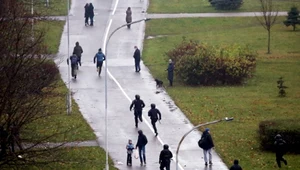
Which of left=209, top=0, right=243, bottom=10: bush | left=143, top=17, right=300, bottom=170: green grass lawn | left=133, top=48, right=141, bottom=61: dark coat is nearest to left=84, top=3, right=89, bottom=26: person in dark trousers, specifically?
left=143, top=17, right=300, bottom=170: green grass lawn

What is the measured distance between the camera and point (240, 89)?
4938cm

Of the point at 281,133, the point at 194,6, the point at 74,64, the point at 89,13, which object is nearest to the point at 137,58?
the point at 74,64

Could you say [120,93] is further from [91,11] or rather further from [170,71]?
[91,11]

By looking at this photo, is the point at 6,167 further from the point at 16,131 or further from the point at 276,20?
the point at 276,20

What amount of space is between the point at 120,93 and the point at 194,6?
23.5 metres

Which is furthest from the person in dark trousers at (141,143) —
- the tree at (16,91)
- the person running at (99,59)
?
the person running at (99,59)

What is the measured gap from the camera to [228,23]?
64938 mm

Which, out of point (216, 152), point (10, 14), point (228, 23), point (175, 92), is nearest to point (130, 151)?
point (216, 152)

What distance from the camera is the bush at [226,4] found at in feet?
223

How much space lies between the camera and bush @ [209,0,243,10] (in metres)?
67.9

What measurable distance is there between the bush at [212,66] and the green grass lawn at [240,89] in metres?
0.70

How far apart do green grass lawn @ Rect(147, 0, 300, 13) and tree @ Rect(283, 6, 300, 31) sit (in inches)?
238

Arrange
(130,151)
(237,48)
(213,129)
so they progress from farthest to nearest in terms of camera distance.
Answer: (237,48)
(213,129)
(130,151)

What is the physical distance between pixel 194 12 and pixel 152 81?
18.3 metres
